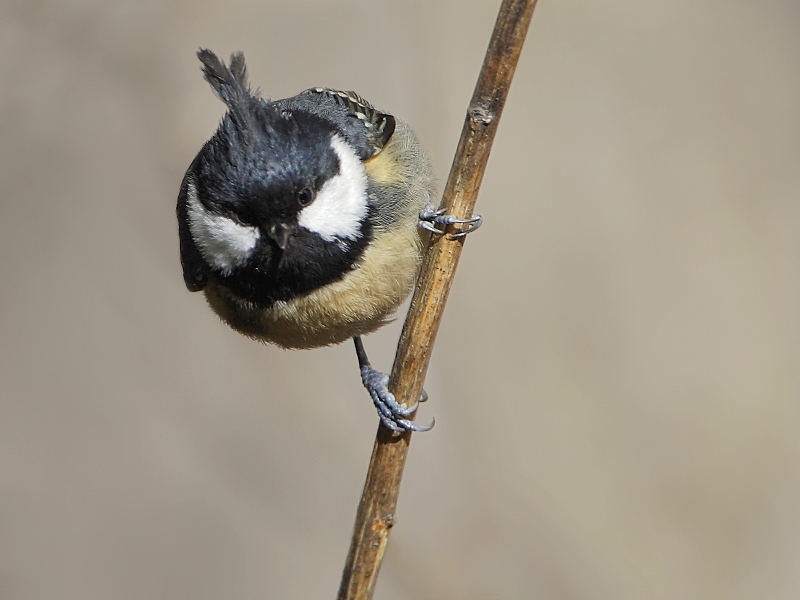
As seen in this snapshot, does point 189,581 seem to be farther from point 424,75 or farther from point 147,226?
point 424,75

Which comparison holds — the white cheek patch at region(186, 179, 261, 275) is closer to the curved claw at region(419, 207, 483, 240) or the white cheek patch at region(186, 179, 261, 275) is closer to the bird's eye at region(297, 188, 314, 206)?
the bird's eye at region(297, 188, 314, 206)

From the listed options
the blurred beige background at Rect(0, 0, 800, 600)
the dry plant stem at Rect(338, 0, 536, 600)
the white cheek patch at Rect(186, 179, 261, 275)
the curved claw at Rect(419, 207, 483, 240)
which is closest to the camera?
the dry plant stem at Rect(338, 0, 536, 600)

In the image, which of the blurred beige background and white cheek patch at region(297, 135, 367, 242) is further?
the blurred beige background

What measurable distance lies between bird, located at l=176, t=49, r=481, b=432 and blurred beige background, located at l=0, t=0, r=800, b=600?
3.71 ft

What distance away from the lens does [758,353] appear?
3.54m

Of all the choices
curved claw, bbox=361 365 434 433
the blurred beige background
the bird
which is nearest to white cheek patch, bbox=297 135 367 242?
the bird

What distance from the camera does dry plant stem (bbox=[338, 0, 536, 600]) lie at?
173cm

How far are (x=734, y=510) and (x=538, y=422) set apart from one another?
912 mm

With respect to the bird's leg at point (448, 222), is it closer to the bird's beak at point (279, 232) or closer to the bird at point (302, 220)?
the bird at point (302, 220)

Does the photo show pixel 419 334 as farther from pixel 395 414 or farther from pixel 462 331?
pixel 462 331

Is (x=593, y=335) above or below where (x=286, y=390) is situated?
above

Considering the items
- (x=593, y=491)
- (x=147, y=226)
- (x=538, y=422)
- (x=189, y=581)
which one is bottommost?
(x=189, y=581)

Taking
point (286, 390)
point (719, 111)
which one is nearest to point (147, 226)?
point (286, 390)

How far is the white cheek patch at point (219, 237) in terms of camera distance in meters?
1.98
